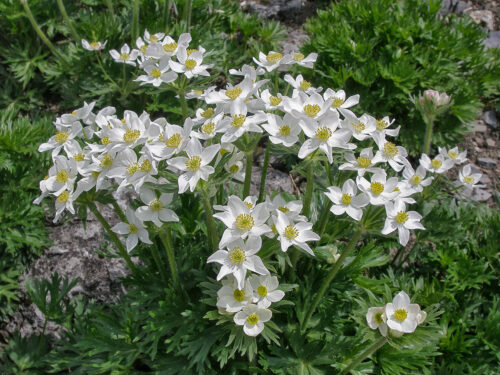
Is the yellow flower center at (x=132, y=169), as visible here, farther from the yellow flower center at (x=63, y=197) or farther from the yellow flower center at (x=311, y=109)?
the yellow flower center at (x=311, y=109)

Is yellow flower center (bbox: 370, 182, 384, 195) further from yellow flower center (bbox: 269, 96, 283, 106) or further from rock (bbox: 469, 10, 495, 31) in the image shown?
rock (bbox: 469, 10, 495, 31)

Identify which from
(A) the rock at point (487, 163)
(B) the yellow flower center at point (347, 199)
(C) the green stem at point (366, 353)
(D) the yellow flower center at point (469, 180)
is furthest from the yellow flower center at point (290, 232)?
(A) the rock at point (487, 163)

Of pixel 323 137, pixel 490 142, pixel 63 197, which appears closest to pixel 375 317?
pixel 323 137

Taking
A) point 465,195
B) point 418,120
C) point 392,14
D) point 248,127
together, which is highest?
point 248,127

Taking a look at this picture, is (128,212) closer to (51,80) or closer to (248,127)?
(248,127)

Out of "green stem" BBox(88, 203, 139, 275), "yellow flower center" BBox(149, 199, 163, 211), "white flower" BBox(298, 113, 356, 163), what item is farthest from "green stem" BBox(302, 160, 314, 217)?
"green stem" BBox(88, 203, 139, 275)

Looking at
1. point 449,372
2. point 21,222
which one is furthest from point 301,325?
point 21,222

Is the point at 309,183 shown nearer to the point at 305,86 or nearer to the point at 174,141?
the point at 305,86
